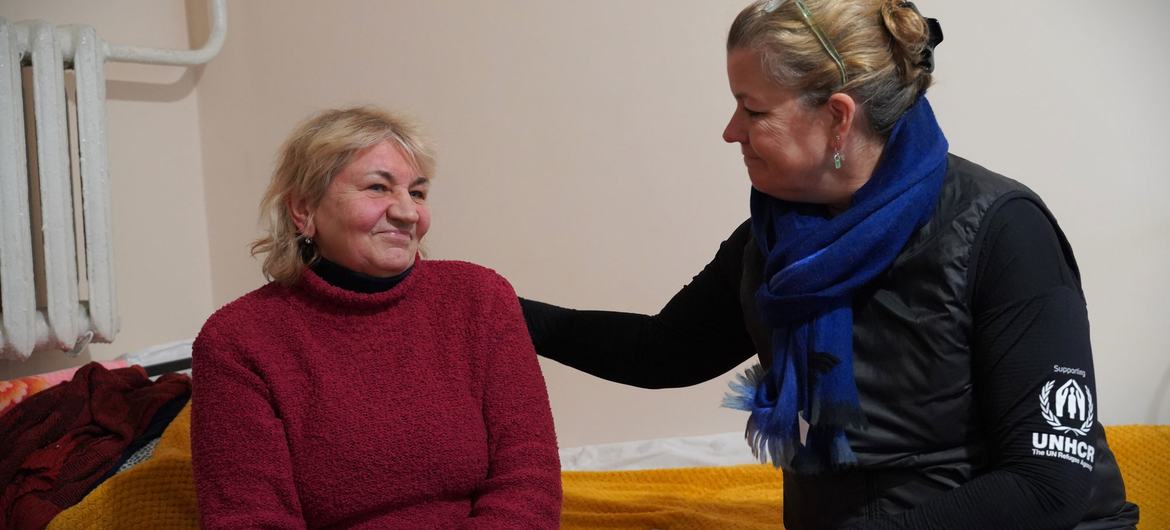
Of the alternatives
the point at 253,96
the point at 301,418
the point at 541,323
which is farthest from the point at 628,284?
the point at 301,418

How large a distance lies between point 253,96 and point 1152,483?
248 cm

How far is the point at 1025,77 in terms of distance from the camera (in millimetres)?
2713

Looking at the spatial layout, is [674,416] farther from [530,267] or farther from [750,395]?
[750,395]

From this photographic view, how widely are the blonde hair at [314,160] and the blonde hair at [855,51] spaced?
584mm

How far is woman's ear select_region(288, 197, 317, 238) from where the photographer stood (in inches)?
66.2

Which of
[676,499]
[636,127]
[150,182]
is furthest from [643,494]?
[150,182]

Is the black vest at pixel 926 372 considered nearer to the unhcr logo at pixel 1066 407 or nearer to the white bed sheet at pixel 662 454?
the unhcr logo at pixel 1066 407

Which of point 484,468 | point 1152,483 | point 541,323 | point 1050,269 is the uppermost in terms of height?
point 1050,269

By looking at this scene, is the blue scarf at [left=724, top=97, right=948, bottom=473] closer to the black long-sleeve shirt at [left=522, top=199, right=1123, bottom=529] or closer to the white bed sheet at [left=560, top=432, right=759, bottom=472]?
the black long-sleeve shirt at [left=522, top=199, right=1123, bottom=529]

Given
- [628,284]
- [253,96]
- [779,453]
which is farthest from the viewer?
[253,96]

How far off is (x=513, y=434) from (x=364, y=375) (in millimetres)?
243

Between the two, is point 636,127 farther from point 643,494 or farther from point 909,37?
point 909,37

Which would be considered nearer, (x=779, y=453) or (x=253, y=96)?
(x=779, y=453)

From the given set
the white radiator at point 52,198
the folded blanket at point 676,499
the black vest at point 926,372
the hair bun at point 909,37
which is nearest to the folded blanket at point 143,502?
the folded blanket at point 676,499
